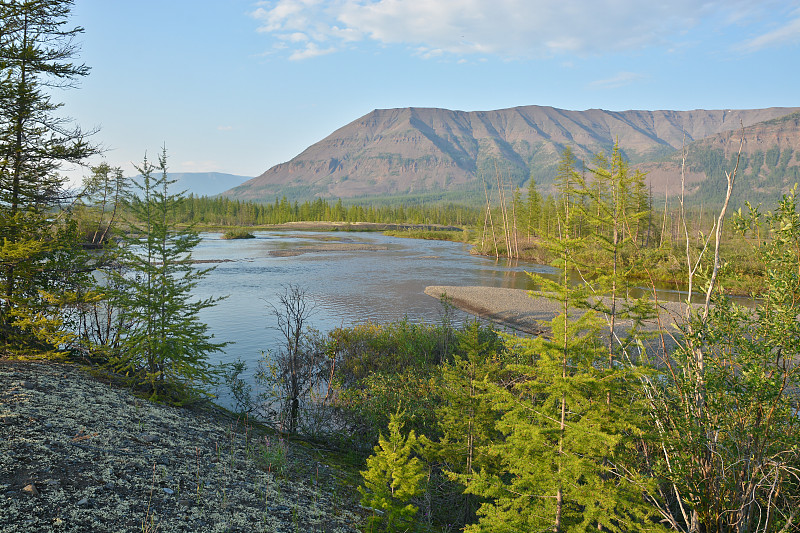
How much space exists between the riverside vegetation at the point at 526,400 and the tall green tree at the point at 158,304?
0.15 ft

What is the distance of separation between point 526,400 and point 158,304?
7.08m

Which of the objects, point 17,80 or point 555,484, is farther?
point 17,80

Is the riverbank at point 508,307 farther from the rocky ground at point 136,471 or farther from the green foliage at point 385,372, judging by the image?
the rocky ground at point 136,471

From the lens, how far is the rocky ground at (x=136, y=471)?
4559 mm

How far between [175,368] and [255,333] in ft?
39.1

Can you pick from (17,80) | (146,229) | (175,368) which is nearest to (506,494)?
(175,368)

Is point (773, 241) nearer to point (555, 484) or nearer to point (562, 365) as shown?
point (562, 365)

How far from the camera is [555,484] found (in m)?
5.01

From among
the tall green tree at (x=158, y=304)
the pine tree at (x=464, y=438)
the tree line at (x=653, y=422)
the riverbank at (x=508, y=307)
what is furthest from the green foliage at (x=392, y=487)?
the riverbank at (x=508, y=307)

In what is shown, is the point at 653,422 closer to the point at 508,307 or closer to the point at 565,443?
the point at 565,443

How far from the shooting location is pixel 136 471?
5.47 metres

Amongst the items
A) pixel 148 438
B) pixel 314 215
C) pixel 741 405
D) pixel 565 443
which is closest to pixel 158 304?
pixel 148 438

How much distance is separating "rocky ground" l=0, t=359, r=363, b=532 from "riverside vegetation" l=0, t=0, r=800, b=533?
2.0 inches

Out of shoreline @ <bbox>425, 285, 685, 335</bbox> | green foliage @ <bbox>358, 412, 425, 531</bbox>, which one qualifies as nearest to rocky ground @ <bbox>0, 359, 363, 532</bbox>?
green foliage @ <bbox>358, 412, 425, 531</bbox>
